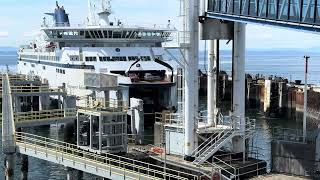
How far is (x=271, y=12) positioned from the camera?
932 inches

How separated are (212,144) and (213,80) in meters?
3.62

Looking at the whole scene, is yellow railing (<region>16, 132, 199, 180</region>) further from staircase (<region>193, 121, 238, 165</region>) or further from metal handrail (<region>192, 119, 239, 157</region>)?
metal handrail (<region>192, 119, 239, 157</region>)

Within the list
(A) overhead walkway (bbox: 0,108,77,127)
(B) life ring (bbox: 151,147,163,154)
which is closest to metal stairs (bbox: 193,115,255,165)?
(B) life ring (bbox: 151,147,163,154)

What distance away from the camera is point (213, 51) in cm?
2873

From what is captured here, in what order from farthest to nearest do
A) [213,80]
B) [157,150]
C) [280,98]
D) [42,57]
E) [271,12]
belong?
[42,57] < [280,98] < [157,150] < [213,80] < [271,12]

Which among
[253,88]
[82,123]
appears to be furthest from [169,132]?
[253,88]

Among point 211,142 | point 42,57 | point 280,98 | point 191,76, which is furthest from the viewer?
point 42,57

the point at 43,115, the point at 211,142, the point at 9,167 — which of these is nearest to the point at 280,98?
the point at 43,115

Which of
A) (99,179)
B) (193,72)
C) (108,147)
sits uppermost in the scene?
(193,72)

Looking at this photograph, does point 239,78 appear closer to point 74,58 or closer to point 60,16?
point 74,58

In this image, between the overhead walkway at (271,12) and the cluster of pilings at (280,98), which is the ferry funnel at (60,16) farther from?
the overhead walkway at (271,12)

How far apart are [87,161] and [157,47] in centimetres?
3120

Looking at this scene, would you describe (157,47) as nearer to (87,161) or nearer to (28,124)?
(28,124)

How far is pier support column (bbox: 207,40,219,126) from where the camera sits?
93.0 ft
